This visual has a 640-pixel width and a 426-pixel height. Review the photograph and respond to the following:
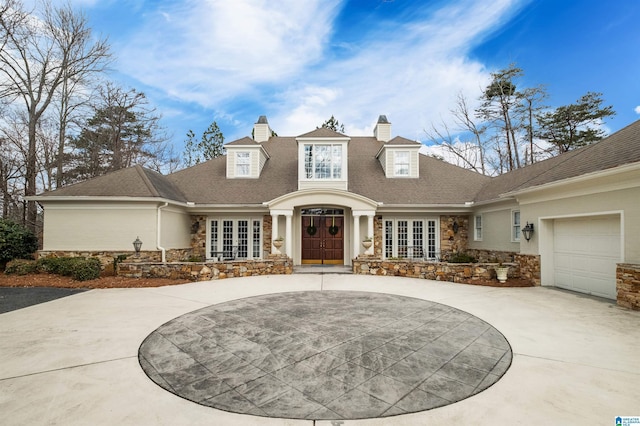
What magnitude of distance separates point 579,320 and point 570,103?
2068cm

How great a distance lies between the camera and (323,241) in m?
13.7

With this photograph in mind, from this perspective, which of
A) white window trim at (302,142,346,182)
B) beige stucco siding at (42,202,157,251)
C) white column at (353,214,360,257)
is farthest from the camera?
white window trim at (302,142,346,182)

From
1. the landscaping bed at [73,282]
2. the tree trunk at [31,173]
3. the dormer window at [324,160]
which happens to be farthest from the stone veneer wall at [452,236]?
the tree trunk at [31,173]

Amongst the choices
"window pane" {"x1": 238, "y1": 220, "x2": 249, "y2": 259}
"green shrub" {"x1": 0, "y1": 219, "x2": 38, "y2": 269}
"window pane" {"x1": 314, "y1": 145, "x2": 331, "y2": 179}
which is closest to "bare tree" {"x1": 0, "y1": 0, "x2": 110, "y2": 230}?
"green shrub" {"x1": 0, "y1": 219, "x2": 38, "y2": 269}

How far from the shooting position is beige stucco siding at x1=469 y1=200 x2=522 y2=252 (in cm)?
1123

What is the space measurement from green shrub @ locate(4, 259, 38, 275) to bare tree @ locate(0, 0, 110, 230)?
6356 mm

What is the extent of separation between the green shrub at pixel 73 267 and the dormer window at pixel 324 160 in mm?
8895

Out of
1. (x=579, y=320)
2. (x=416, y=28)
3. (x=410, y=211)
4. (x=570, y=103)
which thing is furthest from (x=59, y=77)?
(x=570, y=103)

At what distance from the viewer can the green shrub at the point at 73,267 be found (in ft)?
30.6

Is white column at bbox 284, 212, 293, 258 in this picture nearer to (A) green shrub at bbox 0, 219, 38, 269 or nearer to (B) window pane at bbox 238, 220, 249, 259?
(B) window pane at bbox 238, 220, 249, 259

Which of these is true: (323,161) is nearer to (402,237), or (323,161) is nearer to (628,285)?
(402,237)

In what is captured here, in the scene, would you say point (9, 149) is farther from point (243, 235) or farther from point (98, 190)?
point (243, 235)

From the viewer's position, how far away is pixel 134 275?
393 inches

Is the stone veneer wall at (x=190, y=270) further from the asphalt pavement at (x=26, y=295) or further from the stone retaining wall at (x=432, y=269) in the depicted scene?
the stone retaining wall at (x=432, y=269)
